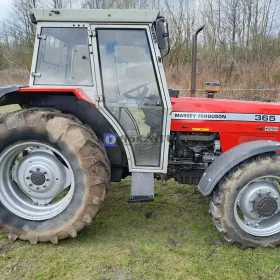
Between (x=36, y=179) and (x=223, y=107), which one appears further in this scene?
(x=223, y=107)

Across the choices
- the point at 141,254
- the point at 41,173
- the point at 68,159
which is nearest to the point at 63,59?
the point at 68,159

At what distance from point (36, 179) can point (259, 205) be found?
2.11 m

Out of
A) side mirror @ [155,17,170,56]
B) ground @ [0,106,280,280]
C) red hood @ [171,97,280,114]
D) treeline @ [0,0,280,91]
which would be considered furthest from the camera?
treeline @ [0,0,280,91]

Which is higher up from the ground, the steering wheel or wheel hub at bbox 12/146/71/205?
the steering wheel

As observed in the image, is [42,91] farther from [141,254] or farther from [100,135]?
[141,254]

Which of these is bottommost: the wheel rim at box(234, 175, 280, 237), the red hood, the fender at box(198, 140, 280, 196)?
the wheel rim at box(234, 175, 280, 237)

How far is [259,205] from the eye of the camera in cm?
282

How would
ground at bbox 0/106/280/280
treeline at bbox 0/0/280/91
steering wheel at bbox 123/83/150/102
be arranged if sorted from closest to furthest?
1. ground at bbox 0/106/280/280
2. steering wheel at bbox 123/83/150/102
3. treeline at bbox 0/0/280/91

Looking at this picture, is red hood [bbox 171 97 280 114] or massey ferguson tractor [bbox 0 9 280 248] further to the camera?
red hood [bbox 171 97 280 114]

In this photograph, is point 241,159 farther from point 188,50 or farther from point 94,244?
point 188,50

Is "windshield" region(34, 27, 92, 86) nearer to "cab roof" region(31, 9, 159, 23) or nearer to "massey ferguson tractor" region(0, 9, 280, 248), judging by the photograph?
"massey ferguson tractor" region(0, 9, 280, 248)

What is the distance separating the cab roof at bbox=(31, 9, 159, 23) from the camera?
2754 mm

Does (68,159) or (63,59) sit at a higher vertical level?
(63,59)

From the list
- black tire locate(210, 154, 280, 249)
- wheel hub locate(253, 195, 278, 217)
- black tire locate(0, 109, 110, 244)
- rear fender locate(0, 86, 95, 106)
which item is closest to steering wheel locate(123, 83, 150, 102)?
rear fender locate(0, 86, 95, 106)
